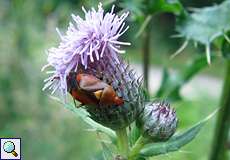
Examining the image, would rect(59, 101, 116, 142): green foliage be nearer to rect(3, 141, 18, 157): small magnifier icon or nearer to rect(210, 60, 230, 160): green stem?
rect(3, 141, 18, 157): small magnifier icon

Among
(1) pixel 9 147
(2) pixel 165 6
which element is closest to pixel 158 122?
(1) pixel 9 147

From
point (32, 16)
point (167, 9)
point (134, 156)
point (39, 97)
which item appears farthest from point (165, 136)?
point (32, 16)

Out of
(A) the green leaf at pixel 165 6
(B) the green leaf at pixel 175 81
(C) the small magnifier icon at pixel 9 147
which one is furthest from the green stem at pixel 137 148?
(B) the green leaf at pixel 175 81

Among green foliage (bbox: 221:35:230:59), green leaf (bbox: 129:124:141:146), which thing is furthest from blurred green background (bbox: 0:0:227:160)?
green leaf (bbox: 129:124:141:146)

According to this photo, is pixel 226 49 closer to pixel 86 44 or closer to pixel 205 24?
pixel 205 24

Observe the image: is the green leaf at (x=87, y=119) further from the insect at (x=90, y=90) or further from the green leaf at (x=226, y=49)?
the green leaf at (x=226, y=49)

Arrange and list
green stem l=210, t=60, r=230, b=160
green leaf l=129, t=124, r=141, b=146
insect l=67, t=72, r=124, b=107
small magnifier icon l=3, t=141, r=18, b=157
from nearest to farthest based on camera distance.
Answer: insect l=67, t=72, r=124, b=107
green leaf l=129, t=124, r=141, b=146
small magnifier icon l=3, t=141, r=18, b=157
green stem l=210, t=60, r=230, b=160
